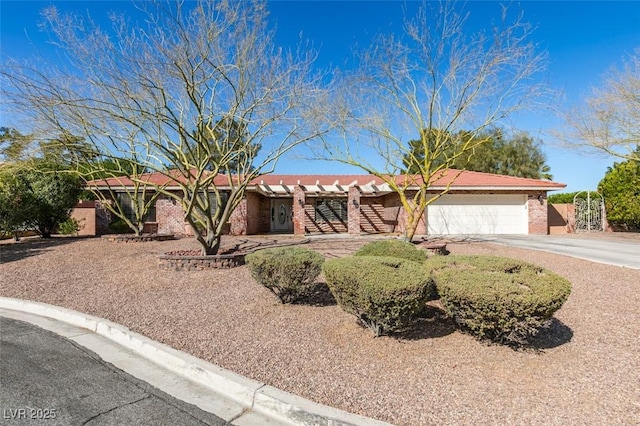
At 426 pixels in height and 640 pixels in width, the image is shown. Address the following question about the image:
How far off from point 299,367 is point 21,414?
7.75 ft

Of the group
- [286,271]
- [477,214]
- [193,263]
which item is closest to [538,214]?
[477,214]

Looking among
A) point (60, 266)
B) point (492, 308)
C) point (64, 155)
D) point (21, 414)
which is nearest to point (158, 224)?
point (64, 155)

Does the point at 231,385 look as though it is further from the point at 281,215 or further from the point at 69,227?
the point at 281,215

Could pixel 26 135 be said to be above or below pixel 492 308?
above

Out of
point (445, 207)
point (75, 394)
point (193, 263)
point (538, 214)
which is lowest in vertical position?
point (75, 394)

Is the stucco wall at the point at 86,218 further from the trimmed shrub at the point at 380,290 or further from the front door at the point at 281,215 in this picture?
the trimmed shrub at the point at 380,290

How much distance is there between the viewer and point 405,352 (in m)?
3.94

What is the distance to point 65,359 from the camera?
4.06m

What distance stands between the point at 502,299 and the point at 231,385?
2.78 meters

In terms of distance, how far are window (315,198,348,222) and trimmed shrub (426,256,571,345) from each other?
17.8 metres

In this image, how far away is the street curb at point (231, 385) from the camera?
2.86 metres

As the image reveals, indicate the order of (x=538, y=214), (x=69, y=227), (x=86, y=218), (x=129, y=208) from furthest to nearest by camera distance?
(x=129, y=208)
(x=86, y=218)
(x=538, y=214)
(x=69, y=227)

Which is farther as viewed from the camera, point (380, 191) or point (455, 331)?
point (380, 191)

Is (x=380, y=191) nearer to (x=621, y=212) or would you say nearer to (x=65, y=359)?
Result: (x=621, y=212)
